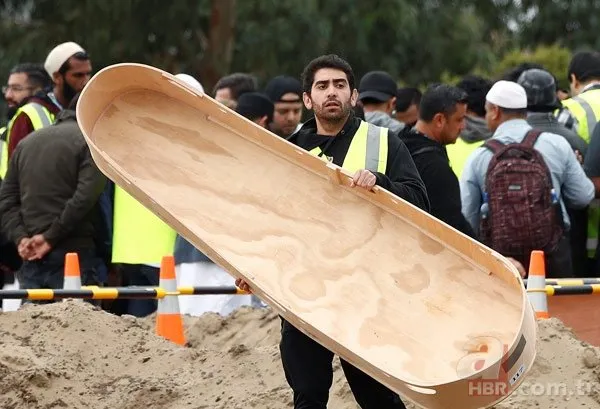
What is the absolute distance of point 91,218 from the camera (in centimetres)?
1354

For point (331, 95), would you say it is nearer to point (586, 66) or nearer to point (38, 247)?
point (38, 247)

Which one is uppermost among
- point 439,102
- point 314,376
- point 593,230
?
point 439,102

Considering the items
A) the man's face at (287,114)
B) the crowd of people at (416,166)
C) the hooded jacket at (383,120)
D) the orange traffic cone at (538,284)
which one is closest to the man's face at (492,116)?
the crowd of people at (416,166)

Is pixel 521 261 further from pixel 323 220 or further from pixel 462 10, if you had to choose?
pixel 462 10

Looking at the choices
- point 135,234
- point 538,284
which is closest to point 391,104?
point 135,234

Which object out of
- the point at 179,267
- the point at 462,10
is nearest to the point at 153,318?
the point at 179,267

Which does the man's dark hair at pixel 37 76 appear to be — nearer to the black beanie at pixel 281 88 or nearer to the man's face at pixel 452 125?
the black beanie at pixel 281 88

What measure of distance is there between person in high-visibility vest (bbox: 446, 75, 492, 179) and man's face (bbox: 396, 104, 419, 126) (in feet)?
1.46

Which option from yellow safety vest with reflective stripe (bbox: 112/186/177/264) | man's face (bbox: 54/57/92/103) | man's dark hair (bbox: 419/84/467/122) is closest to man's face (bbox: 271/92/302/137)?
yellow safety vest with reflective stripe (bbox: 112/186/177/264)

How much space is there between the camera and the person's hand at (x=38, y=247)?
43.3ft

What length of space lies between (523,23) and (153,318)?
26.3m

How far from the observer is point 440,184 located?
466 inches

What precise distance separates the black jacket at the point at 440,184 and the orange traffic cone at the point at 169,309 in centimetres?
196

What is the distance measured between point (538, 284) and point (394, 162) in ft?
8.92
